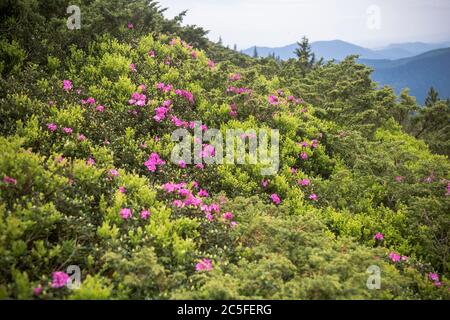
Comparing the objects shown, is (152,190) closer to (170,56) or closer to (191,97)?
(191,97)

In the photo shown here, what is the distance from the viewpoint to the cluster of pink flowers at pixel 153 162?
6764 millimetres

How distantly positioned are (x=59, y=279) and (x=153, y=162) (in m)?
3.30

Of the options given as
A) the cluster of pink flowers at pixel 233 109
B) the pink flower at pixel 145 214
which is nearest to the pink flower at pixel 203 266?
the pink flower at pixel 145 214

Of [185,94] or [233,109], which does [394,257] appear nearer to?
[233,109]

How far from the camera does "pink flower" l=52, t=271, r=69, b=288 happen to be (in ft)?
12.7

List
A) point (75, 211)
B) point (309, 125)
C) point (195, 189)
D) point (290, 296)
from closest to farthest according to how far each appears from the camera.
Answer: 1. point (290, 296)
2. point (75, 211)
3. point (195, 189)
4. point (309, 125)

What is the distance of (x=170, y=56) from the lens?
11.2 m

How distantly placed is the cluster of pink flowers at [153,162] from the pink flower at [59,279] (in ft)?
10.00

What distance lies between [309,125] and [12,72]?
25.9 feet

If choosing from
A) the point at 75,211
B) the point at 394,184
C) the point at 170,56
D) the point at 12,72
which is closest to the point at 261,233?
the point at 75,211

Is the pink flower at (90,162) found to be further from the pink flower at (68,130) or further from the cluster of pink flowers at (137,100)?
the cluster of pink flowers at (137,100)

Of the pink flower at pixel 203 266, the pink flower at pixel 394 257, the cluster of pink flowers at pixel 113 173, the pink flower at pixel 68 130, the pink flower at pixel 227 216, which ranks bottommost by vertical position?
the pink flower at pixel 394 257

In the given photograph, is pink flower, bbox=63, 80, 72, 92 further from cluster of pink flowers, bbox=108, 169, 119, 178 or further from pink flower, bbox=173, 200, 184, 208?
pink flower, bbox=173, 200, 184, 208

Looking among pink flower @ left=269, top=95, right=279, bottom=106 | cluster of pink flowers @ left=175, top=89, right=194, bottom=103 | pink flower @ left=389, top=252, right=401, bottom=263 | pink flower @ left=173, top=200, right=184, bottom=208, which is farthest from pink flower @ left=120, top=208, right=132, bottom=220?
pink flower @ left=269, top=95, right=279, bottom=106
